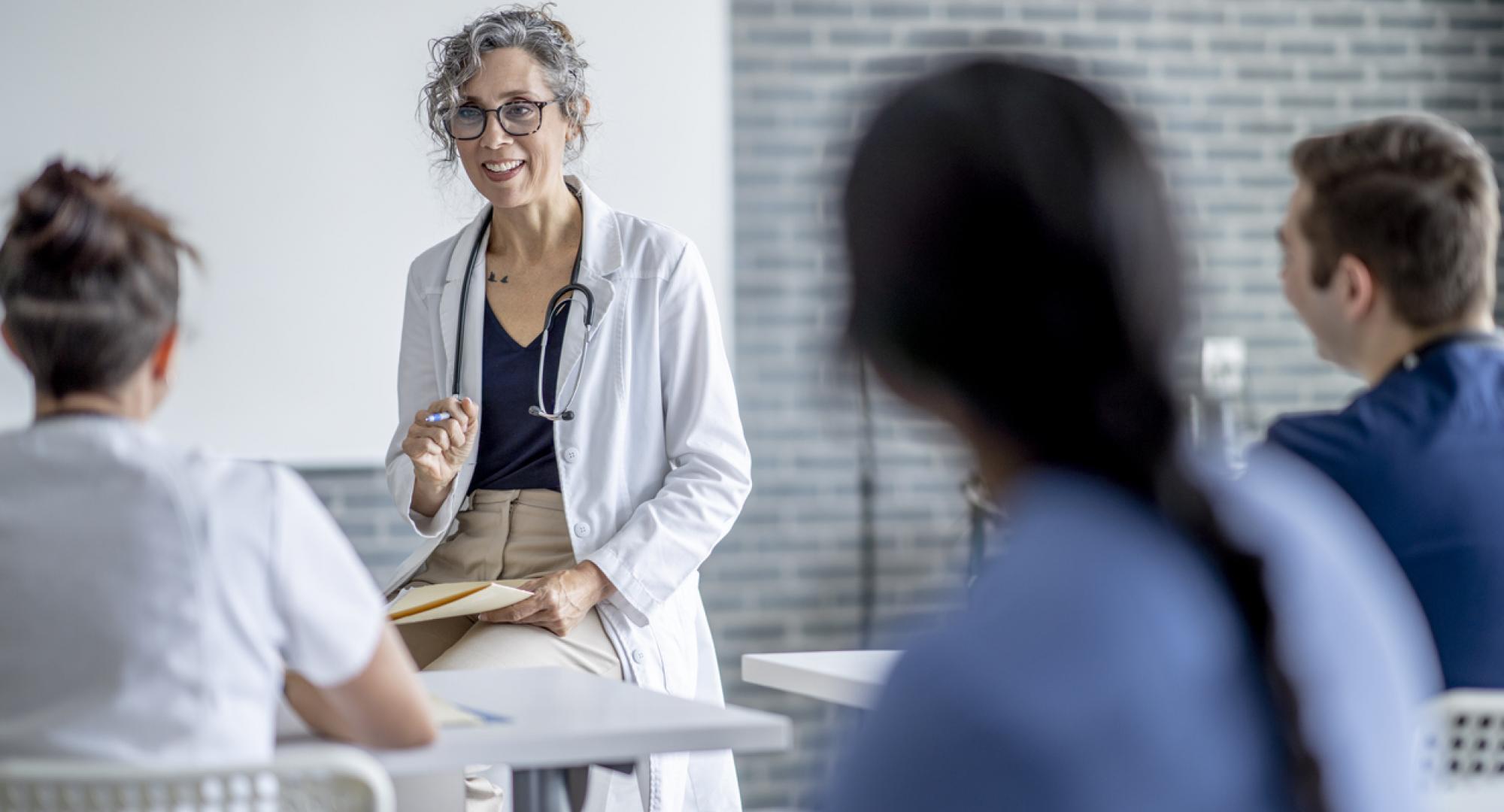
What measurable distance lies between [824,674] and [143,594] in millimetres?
842

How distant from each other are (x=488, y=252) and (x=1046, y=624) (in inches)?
88.6

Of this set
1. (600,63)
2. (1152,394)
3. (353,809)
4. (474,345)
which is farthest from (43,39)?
(1152,394)

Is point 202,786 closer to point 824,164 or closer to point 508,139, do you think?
point 508,139

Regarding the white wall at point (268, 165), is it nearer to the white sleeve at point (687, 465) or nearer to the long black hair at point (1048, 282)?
the white sleeve at point (687, 465)

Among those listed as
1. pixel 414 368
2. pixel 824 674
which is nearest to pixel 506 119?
pixel 414 368

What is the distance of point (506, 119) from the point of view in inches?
106

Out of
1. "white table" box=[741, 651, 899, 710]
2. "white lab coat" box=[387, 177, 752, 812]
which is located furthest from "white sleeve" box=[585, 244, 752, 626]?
"white table" box=[741, 651, 899, 710]

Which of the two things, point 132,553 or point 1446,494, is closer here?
point 132,553

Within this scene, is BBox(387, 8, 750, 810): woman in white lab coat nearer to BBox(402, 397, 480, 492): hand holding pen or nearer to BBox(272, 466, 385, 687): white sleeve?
BBox(402, 397, 480, 492): hand holding pen

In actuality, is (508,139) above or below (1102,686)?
above

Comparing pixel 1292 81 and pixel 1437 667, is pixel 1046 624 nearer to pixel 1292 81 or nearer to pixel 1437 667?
pixel 1437 667

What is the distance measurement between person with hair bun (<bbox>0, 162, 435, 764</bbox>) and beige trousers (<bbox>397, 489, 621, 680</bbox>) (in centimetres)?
98

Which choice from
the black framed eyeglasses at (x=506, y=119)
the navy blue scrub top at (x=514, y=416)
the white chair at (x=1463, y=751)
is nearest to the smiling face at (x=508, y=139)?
the black framed eyeglasses at (x=506, y=119)

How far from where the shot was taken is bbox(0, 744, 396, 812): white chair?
1.14 meters
